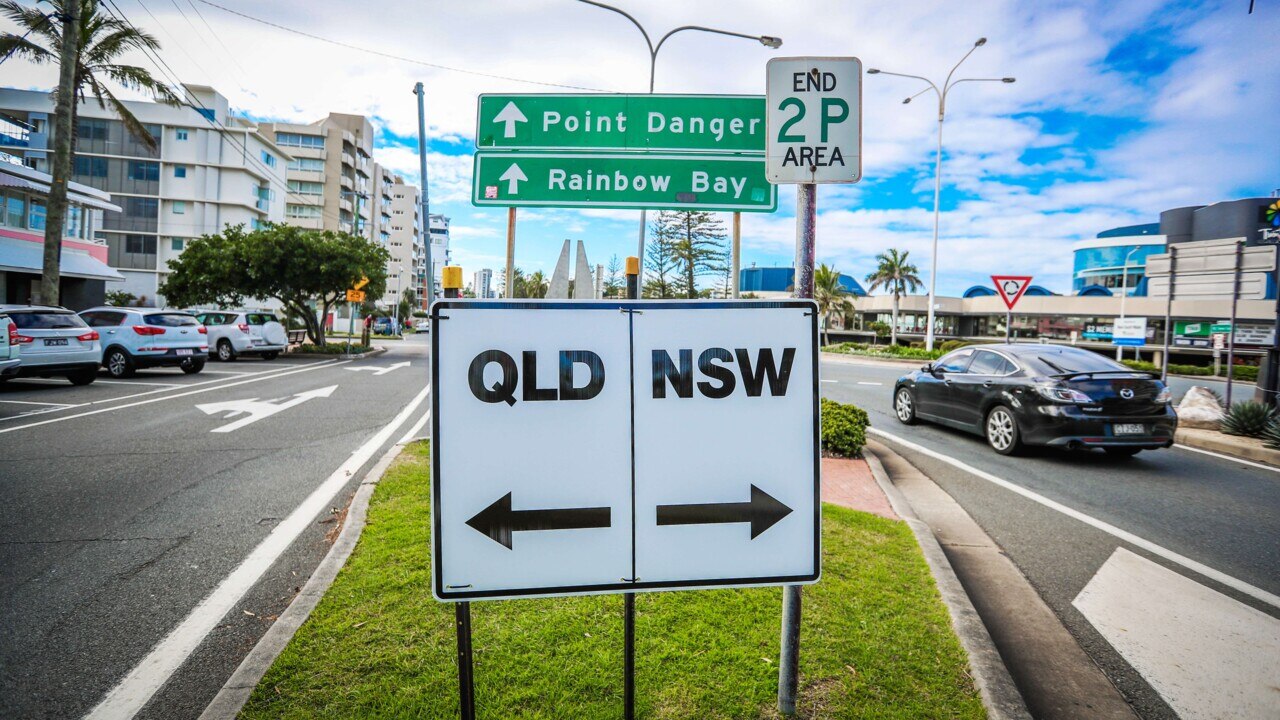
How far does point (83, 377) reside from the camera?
13422mm

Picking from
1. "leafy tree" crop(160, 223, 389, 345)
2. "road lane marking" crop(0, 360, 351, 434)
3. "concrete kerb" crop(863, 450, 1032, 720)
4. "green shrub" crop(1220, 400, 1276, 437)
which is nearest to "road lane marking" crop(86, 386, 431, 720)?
"concrete kerb" crop(863, 450, 1032, 720)

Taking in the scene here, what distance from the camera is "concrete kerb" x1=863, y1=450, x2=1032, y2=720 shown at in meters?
2.63

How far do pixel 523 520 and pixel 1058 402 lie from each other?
765cm

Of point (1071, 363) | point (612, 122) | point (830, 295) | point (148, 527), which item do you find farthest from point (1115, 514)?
point (830, 295)

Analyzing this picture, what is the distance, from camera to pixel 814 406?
2129mm

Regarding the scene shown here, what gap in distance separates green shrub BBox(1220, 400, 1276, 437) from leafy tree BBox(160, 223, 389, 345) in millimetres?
25560

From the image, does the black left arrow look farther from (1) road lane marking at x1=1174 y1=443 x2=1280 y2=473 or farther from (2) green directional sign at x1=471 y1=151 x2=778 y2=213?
(1) road lane marking at x1=1174 y1=443 x2=1280 y2=473

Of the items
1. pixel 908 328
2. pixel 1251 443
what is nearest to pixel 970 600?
pixel 1251 443

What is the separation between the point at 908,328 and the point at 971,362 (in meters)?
64.5

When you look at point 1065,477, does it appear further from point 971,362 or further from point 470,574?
point 470,574

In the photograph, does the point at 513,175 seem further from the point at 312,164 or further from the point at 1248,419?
the point at 312,164

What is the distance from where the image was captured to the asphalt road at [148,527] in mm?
2910

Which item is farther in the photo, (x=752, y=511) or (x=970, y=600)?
(x=970, y=600)

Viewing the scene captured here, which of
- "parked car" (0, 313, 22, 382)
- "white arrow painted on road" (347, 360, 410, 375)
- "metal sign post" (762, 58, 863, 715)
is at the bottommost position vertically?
"white arrow painted on road" (347, 360, 410, 375)
